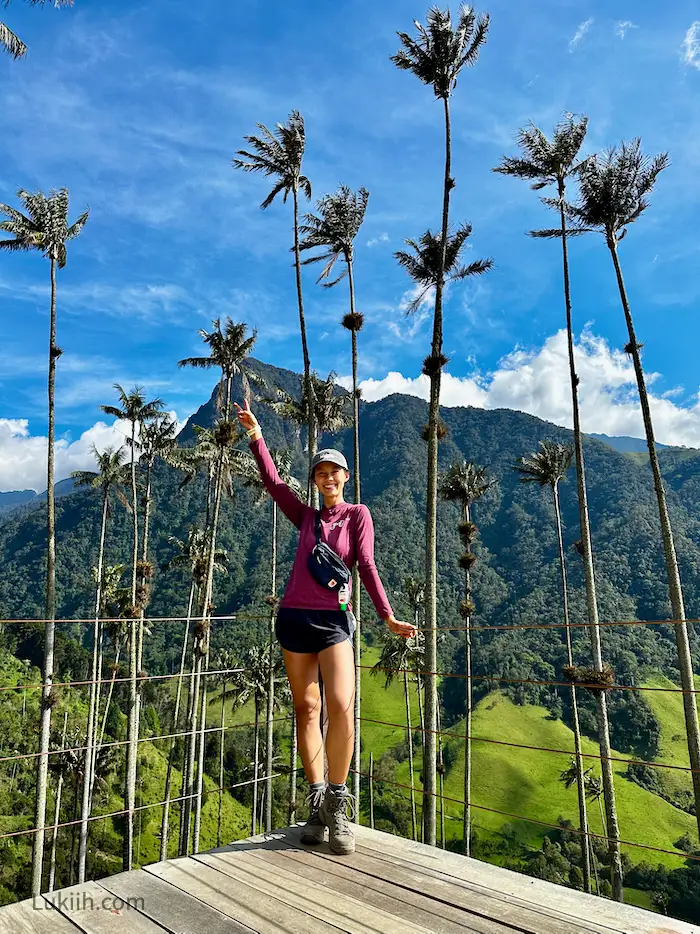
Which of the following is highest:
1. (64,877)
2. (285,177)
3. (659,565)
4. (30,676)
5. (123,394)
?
(285,177)

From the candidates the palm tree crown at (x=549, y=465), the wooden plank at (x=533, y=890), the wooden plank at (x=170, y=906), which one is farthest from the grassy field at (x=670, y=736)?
the wooden plank at (x=170, y=906)

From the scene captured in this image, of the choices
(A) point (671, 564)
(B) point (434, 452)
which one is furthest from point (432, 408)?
(A) point (671, 564)

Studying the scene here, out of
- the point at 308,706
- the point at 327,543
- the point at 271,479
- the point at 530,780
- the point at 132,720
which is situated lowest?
the point at 530,780

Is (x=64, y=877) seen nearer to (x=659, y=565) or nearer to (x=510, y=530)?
(x=659, y=565)

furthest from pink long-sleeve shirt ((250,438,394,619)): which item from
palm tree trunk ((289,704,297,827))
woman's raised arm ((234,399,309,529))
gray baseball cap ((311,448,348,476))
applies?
palm tree trunk ((289,704,297,827))

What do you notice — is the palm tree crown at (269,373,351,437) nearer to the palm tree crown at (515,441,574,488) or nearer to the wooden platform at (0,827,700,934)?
the palm tree crown at (515,441,574,488)

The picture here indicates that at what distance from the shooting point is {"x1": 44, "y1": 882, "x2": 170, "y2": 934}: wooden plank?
220 cm

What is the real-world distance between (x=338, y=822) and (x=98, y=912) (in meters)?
1.19

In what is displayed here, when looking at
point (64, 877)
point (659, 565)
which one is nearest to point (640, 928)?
point (64, 877)

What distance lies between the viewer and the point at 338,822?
303cm

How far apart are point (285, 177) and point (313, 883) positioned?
20.1 m

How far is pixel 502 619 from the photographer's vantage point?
8731 centimetres

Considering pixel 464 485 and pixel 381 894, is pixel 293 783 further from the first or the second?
pixel 381 894

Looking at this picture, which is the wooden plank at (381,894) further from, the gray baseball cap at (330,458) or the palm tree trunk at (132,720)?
the palm tree trunk at (132,720)
